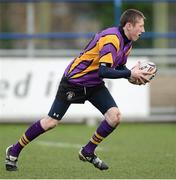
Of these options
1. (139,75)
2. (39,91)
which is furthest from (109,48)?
(39,91)

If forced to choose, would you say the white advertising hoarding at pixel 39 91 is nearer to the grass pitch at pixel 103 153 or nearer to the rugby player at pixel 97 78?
the grass pitch at pixel 103 153

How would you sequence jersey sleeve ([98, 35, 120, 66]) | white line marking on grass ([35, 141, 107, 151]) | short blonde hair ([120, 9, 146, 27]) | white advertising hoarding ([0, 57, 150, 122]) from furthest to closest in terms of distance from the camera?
white advertising hoarding ([0, 57, 150, 122])
white line marking on grass ([35, 141, 107, 151])
short blonde hair ([120, 9, 146, 27])
jersey sleeve ([98, 35, 120, 66])

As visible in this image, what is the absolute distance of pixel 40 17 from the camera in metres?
30.2

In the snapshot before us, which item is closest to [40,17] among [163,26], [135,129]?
[163,26]

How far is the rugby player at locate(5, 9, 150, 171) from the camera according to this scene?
9531mm

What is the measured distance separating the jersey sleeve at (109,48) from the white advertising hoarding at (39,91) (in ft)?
24.0

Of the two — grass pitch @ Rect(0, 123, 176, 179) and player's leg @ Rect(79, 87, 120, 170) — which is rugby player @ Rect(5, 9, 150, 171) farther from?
grass pitch @ Rect(0, 123, 176, 179)

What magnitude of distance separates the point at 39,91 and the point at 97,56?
732 centimetres

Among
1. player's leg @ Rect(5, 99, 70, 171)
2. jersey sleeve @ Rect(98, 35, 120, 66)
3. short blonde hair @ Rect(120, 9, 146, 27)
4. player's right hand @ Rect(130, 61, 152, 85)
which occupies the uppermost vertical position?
short blonde hair @ Rect(120, 9, 146, 27)

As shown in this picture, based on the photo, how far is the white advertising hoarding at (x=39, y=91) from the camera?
1691 centimetres

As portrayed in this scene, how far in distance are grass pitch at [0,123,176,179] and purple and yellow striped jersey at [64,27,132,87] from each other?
→ 3.63 ft

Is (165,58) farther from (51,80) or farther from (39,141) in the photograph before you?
(39,141)

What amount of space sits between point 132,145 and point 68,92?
11.9 feet

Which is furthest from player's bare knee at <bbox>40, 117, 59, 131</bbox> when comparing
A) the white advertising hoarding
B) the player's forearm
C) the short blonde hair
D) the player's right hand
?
the white advertising hoarding
